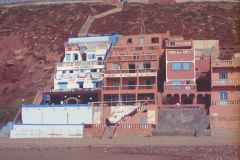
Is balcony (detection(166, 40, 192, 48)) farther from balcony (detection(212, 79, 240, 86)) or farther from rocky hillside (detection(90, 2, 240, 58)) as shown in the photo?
rocky hillside (detection(90, 2, 240, 58))

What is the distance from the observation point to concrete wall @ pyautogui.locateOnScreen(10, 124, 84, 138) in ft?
154

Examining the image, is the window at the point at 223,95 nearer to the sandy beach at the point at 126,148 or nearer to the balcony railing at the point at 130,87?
the balcony railing at the point at 130,87

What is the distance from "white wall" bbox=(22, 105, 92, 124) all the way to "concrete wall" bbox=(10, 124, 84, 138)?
2082mm

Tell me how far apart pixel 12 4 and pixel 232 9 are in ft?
151

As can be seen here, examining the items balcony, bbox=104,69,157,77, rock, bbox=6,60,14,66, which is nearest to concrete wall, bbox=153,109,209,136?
balcony, bbox=104,69,157,77

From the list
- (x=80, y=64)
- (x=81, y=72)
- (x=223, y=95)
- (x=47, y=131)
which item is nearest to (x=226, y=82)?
(x=223, y=95)

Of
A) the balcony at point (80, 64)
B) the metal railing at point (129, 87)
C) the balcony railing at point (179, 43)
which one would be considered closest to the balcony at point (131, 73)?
the metal railing at point (129, 87)

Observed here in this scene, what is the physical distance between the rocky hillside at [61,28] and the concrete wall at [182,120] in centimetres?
2241

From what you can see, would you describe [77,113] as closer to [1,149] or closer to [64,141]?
[64,141]

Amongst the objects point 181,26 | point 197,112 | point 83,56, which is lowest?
point 197,112

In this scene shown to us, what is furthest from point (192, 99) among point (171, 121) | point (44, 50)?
point (44, 50)

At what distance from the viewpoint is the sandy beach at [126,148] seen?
3431 centimetres

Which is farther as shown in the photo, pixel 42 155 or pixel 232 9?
pixel 232 9

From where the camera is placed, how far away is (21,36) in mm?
81562
